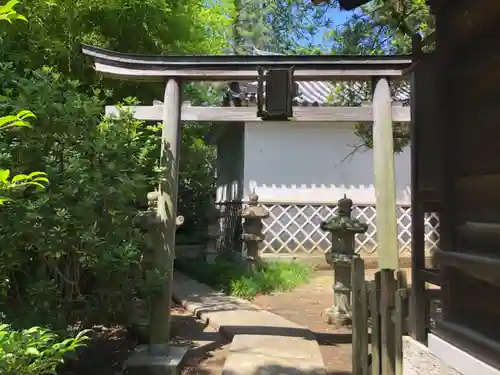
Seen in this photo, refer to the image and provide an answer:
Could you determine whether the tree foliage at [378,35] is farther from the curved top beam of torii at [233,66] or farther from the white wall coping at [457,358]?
the white wall coping at [457,358]

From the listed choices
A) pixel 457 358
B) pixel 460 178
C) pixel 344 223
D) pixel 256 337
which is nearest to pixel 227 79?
pixel 344 223

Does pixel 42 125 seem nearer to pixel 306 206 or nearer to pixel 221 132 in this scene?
pixel 306 206

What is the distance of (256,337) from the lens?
5332 mm

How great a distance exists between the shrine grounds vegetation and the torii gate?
3.58m

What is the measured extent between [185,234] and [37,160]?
39.6 feet

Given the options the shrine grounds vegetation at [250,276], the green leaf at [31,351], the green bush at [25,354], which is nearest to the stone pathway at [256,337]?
the shrine grounds vegetation at [250,276]

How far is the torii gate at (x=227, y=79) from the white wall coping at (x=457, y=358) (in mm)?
2235

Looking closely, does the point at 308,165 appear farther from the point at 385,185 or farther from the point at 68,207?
the point at 68,207

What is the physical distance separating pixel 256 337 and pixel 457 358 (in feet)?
10.4

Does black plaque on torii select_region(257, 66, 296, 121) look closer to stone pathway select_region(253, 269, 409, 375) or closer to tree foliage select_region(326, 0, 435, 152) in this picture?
stone pathway select_region(253, 269, 409, 375)

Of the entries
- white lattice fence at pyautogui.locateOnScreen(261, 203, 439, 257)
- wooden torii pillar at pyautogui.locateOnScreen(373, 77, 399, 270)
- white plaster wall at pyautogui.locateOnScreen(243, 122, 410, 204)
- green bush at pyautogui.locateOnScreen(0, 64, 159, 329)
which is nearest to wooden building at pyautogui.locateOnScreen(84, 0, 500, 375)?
wooden torii pillar at pyautogui.locateOnScreen(373, 77, 399, 270)

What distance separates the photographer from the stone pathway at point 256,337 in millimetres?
4363

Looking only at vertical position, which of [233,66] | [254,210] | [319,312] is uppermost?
[233,66]

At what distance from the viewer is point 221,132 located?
14594mm
